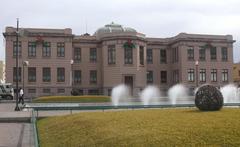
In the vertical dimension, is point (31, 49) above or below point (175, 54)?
above

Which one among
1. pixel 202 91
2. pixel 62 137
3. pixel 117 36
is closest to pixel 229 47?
pixel 117 36

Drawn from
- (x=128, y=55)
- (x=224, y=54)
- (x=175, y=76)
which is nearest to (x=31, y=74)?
(x=128, y=55)

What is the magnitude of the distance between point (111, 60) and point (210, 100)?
136ft

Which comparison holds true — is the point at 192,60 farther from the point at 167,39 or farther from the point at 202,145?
the point at 202,145

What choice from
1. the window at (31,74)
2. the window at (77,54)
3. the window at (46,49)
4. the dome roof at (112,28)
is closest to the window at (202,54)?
the dome roof at (112,28)

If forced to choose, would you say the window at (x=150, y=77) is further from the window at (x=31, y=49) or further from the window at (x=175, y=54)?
the window at (x=31, y=49)

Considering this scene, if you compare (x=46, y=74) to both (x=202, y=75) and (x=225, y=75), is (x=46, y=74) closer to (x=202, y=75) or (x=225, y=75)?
(x=202, y=75)

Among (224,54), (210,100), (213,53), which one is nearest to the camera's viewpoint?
(210,100)

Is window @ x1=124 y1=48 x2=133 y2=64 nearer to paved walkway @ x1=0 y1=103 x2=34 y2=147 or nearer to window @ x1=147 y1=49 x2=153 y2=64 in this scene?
window @ x1=147 y1=49 x2=153 y2=64

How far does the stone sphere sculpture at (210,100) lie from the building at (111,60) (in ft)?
129

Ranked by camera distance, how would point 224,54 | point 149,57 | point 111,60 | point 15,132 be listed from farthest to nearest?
point 224,54
point 149,57
point 111,60
point 15,132

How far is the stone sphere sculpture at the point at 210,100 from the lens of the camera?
17297 millimetres

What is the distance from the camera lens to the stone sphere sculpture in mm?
17297

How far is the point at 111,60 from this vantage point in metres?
58.2
